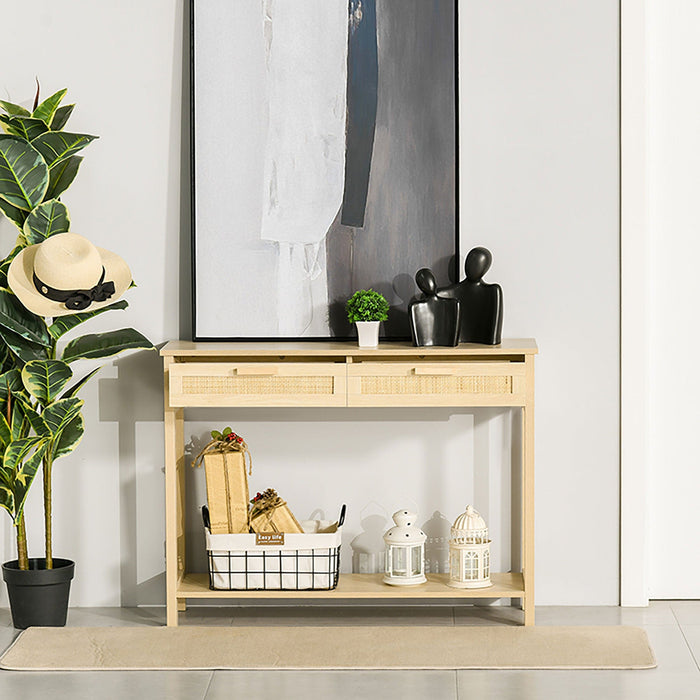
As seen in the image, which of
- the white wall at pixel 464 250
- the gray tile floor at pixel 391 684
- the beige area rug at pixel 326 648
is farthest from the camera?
the white wall at pixel 464 250

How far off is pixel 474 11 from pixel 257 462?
1.61 meters

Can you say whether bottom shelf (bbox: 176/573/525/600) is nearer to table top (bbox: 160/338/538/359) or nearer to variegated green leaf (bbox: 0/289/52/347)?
table top (bbox: 160/338/538/359)

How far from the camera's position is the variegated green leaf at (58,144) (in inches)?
128

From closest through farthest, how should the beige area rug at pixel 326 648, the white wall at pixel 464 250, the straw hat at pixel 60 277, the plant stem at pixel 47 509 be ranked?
the beige area rug at pixel 326 648, the straw hat at pixel 60 277, the plant stem at pixel 47 509, the white wall at pixel 464 250

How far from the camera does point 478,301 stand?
3.40m

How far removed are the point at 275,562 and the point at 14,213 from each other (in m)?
1.32

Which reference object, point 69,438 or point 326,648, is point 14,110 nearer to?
point 69,438

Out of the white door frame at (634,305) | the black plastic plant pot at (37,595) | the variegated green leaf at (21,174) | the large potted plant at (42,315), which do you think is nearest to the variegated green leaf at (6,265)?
the large potted plant at (42,315)

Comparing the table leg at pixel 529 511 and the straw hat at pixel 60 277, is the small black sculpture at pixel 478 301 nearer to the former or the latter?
the table leg at pixel 529 511

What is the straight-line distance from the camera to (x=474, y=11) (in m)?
3.47

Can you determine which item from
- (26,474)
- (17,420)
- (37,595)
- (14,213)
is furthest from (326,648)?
(14,213)

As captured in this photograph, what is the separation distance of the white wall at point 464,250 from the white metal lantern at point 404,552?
19 centimetres

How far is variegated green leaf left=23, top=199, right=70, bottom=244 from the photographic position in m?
3.25

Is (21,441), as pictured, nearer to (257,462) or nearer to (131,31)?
(257,462)
